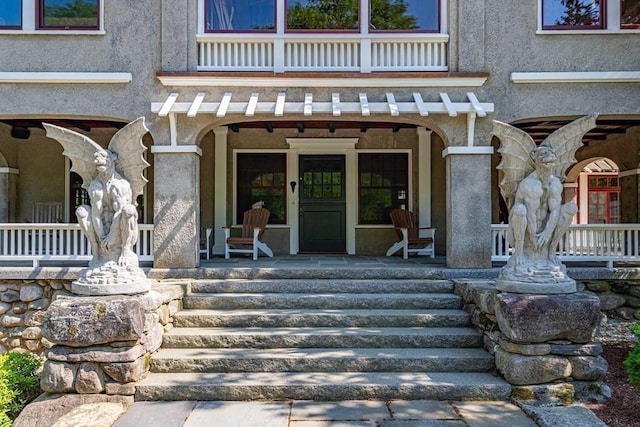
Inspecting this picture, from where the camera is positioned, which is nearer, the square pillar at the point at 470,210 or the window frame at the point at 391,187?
the square pillar at the point at 470,210

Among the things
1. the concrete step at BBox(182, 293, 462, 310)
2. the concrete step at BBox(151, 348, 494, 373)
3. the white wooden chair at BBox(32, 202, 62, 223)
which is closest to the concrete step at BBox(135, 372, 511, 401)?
the concrete step at BBox(151, 348, 494, 373)

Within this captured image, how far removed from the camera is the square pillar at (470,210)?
6523 mm

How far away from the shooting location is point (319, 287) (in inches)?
232

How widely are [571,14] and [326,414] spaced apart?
21.7 ft

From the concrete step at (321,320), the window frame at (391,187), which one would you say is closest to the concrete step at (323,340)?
the concrete step at (321,320)

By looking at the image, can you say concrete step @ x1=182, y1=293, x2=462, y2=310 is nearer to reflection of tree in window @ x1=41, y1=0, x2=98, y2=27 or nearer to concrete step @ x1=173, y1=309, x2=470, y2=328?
concrete step @ x1=173, y1=309, x2=470, y2=328

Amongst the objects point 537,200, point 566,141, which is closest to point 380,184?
point 566,141

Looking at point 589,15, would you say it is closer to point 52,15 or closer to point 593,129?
point 593,129

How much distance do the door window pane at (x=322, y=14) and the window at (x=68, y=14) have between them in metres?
2.89

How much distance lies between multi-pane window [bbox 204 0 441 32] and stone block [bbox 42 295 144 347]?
4.56 metres

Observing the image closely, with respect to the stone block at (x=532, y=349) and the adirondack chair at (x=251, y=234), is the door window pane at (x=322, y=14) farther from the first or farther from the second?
the stone block at (x=532, y=349)

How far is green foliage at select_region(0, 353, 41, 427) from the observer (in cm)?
409

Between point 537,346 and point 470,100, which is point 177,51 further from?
point 537,346

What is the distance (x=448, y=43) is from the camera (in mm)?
6766
